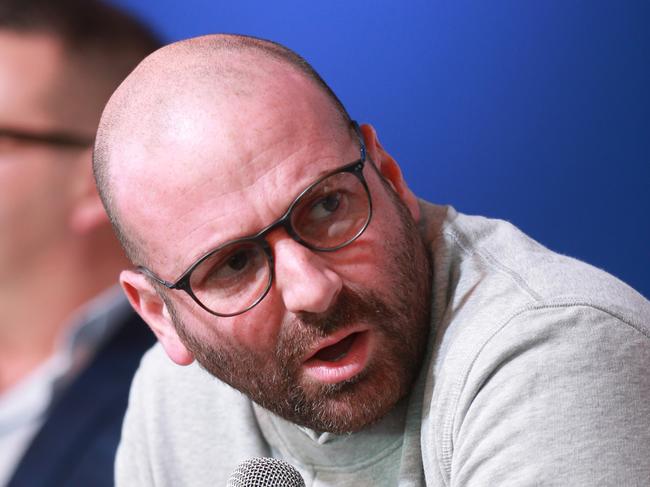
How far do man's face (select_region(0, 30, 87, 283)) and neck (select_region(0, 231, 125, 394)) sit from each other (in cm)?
3

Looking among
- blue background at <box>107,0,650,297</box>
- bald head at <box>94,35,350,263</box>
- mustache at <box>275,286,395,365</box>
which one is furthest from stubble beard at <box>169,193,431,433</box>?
blue background at <box>107,0,650,297</box>

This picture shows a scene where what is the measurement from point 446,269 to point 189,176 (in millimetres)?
447

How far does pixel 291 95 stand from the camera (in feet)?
4.23

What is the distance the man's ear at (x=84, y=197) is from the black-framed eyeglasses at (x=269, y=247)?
1.65 ft

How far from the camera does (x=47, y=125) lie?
169cm

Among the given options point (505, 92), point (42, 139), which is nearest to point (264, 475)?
point (42, 139)

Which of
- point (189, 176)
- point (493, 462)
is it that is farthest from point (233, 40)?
point (493, 462)

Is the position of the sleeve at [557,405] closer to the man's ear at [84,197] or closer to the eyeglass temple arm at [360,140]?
the eyeglass temple arm at [360,140]

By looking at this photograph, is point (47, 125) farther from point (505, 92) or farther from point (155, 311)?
point (505, 92)

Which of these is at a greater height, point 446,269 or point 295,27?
point 295,27

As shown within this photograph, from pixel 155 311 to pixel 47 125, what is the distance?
50 centimetres

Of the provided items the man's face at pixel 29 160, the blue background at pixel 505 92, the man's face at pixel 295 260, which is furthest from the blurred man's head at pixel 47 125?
the man's face at pixel 295 260

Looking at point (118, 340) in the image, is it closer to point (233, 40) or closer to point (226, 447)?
point (226, 447)

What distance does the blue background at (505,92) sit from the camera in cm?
185
